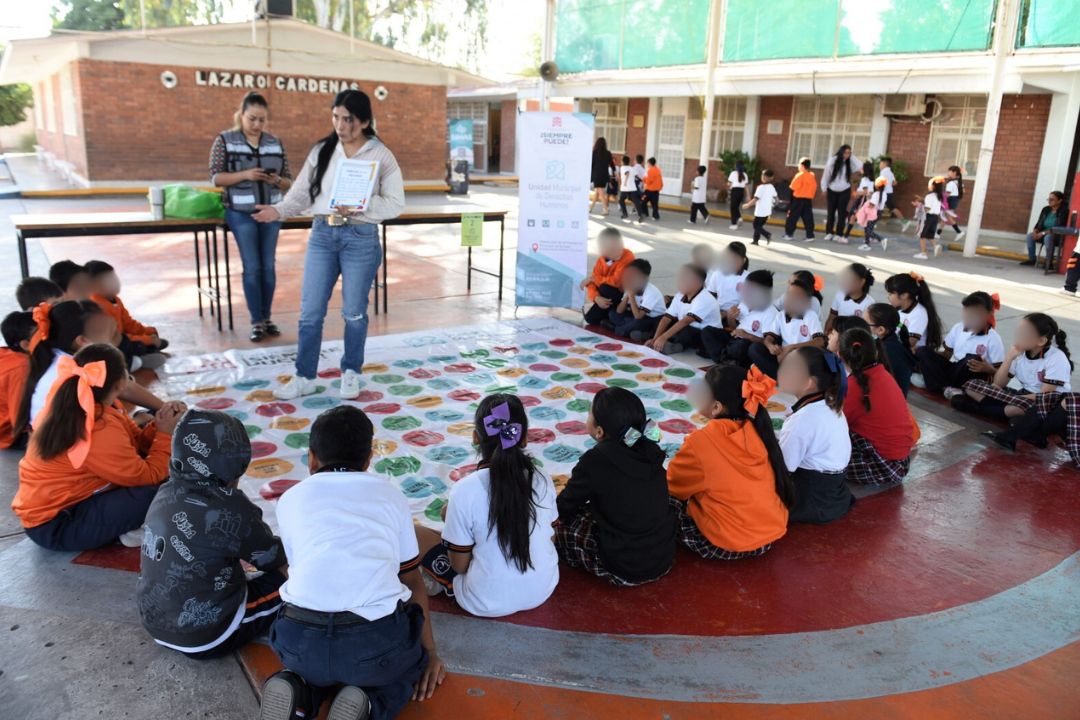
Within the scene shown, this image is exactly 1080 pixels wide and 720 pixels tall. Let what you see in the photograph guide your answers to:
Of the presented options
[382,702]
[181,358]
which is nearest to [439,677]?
[382,702]

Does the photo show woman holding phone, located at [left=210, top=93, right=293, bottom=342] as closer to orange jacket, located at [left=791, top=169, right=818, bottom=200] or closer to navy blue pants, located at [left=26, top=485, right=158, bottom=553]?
navy blue pants, located at [left=26, top=485, right=158, bottom=553]

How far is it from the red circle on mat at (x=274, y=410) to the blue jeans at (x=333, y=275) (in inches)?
10.0

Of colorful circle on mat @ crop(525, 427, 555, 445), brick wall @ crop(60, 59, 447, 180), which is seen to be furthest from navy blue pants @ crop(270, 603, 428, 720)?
brick wall @ crop(60, 59, 447, 180)

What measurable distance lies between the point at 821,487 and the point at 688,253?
8402 millimetres

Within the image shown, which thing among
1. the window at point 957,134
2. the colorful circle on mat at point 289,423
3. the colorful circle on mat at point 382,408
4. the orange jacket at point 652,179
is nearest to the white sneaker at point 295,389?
the colorful circle on mat at point 289,423

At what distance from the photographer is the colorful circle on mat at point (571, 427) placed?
4.40 meters

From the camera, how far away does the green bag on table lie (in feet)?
19.2

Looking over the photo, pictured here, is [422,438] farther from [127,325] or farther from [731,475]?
[127,325]

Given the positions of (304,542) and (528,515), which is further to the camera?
(528,515)

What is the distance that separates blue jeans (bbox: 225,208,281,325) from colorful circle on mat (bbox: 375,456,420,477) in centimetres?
243

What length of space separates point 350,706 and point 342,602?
0.26 m

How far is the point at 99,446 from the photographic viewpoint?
2.82m

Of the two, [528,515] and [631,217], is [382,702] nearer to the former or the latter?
[528,515]

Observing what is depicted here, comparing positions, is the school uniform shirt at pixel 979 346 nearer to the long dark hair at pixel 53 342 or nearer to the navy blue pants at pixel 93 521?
the navy blue pants at pixel 93 521
